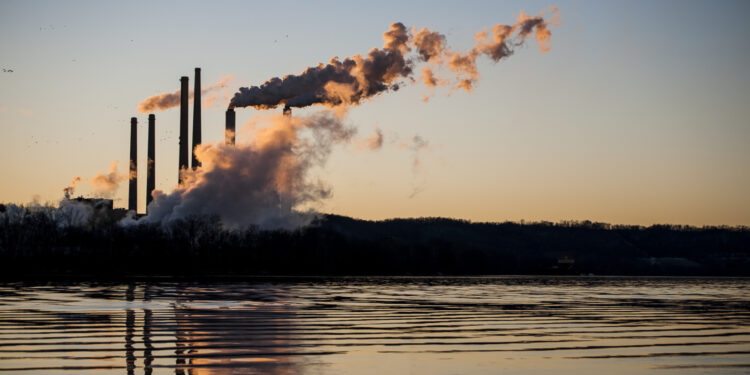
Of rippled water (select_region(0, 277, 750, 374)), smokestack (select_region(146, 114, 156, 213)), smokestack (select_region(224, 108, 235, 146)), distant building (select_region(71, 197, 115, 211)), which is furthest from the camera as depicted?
distant building (select_region(71, 197, 115, 211))

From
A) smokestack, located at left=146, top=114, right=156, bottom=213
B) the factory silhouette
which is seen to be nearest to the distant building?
the factory silhouette

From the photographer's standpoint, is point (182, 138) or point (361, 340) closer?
point (361, 340)

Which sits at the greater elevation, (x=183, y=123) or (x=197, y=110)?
(x=197, y=110)

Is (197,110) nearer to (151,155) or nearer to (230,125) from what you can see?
(230,125)

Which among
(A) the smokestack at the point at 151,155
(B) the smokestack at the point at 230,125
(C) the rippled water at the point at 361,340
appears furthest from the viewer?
(A) the smokestack at the point at 151,155

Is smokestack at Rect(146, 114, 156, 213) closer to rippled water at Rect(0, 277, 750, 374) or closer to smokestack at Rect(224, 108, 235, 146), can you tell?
smokestack at Rect(224, 108, 235, 146)

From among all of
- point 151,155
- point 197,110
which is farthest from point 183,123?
point 151,155

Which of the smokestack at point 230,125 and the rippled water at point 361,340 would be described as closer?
the rippled water at point 361,340

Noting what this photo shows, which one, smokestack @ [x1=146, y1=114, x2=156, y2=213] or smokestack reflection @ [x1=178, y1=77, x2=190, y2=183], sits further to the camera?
smokestack @ [x1=146, y1=114, x2=156, y2=213]

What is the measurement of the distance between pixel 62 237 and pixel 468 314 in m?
126

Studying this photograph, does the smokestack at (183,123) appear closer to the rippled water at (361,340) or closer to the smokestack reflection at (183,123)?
the smokestack reflection at (183,123)

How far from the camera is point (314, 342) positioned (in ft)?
102

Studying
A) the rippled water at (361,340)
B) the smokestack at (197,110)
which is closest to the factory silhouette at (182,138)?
the smokestack at (197,110)

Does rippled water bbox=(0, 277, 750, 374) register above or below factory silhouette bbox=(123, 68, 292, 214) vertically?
below
